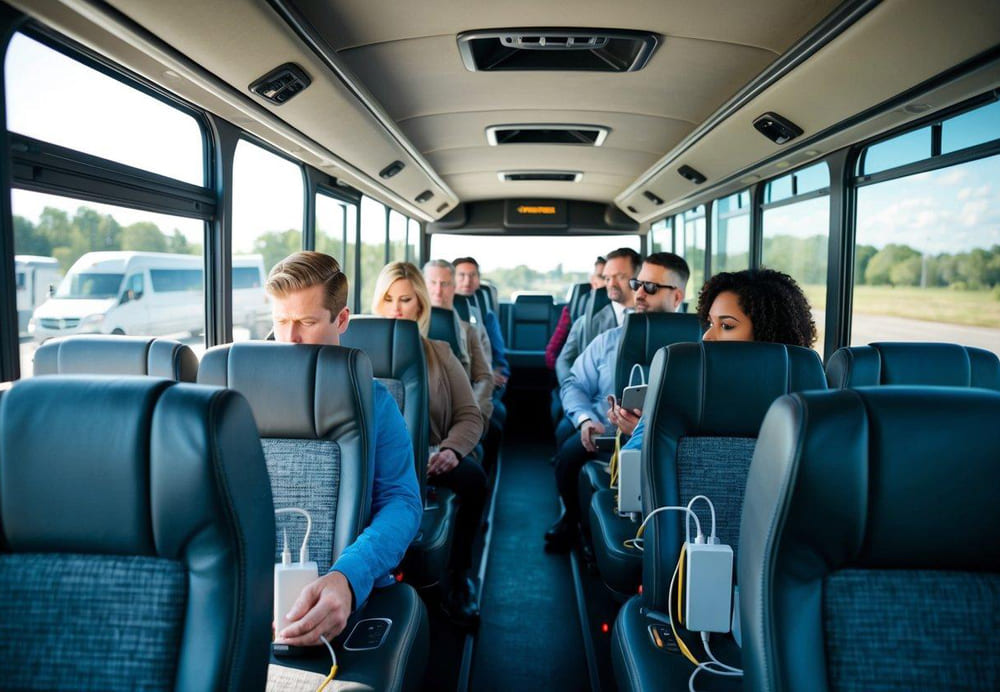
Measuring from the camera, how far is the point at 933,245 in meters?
3.29

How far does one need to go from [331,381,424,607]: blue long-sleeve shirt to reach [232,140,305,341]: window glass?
2.04 meters

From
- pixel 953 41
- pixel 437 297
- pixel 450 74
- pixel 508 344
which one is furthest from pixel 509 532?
pixel 508 344

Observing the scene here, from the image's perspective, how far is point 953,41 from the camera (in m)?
2.34

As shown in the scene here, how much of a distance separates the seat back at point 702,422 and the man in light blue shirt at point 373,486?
2.54 feet

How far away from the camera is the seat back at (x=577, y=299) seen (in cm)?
825

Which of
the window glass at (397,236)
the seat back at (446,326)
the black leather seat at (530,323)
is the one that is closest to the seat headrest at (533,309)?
the black leather seat at (530,323)

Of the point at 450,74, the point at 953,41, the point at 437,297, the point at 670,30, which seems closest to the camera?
the point at 953,41

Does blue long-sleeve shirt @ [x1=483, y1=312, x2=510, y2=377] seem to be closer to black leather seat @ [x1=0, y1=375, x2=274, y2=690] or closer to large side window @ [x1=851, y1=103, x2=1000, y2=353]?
large side window @ [x1=851, y1=103, x2=1000, y2=353]

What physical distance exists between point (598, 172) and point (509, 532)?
3.86 metres

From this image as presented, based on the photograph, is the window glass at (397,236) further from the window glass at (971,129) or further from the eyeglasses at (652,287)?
the window glass at (971,129)

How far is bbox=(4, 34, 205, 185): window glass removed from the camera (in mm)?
2100

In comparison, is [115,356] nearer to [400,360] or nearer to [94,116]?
[94,116]

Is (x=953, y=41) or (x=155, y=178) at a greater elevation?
(x=953, y=41)

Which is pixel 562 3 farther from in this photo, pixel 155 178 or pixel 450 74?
pixel 155 178
